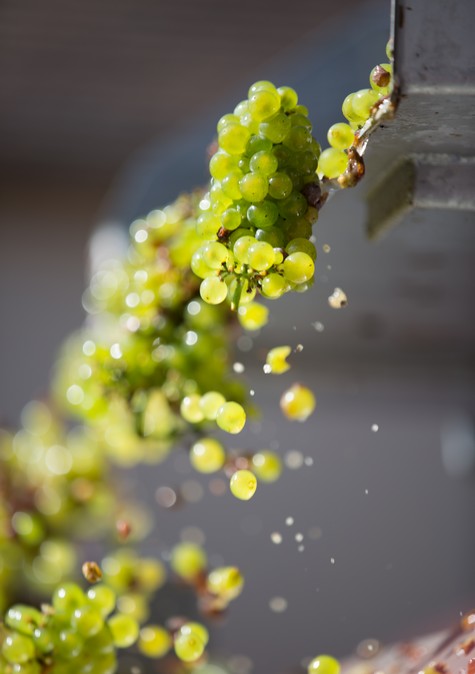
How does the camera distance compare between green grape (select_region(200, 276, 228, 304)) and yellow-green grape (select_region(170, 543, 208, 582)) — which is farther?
yellow-green grape (select_region(170, 543, 208, 582))

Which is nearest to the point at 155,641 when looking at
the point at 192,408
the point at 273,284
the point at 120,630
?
the point at 120,630

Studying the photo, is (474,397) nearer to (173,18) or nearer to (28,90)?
(173,18)

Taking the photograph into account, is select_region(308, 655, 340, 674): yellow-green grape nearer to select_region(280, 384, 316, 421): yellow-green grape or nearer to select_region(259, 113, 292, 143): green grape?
select_region(280, 384, 316, 421): yellow-green grape

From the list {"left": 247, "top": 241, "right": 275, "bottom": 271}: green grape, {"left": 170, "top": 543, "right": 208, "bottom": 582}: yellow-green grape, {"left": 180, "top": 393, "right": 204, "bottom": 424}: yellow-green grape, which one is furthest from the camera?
{"left": 170, "top": 543, "right": 208, "bottom": 582}: yellow-green grape

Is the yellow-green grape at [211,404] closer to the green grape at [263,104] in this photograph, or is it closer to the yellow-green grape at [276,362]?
the yellow-green grape at [276,362]

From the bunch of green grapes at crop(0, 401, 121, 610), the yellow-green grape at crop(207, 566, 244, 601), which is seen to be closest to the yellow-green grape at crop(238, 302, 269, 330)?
the yellow-green grape at crop(207, 566, 244, 601)

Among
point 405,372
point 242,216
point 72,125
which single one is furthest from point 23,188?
point 242,216
